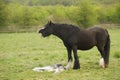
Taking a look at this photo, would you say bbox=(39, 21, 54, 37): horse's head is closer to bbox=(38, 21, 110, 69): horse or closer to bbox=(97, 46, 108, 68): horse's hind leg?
bbox=(38, 21, 110, 69): horse

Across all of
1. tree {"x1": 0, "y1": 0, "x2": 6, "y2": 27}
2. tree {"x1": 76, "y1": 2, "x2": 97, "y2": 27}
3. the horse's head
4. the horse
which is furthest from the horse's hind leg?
tree {"x1": 76, "y1": 2, "x2": 97, "y2": 27}

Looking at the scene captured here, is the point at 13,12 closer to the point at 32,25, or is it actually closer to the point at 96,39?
the point at 32,25

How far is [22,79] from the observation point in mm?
12016

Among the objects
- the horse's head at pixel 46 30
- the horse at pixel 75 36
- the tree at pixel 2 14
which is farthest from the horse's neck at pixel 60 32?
the tree at pixel 2 14

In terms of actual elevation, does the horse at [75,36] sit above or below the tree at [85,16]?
above

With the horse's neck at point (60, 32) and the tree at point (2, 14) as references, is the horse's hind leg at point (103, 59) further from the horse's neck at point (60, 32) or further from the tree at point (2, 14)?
the tree at point (2, 14)

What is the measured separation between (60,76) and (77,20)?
54.3 meters

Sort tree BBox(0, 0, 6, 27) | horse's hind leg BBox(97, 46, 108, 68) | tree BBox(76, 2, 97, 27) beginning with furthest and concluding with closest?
1. tree BBox(76, 2, 97, 27)
2. tree BBox(0, 0, 6, 27)
3. horse's hind leg BBox(97, 46, 108, 68)

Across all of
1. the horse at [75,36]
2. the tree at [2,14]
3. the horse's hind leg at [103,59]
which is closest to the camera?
the horse at [75,36]

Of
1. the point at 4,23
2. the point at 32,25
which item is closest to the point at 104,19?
the point at 32,25

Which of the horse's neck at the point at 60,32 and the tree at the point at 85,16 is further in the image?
the tree at the point at 85,16

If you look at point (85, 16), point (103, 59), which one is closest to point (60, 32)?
point (103, 59)

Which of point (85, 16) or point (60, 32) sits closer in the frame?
point (60, 32)

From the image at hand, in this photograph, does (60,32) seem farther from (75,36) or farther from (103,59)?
(103,59)
